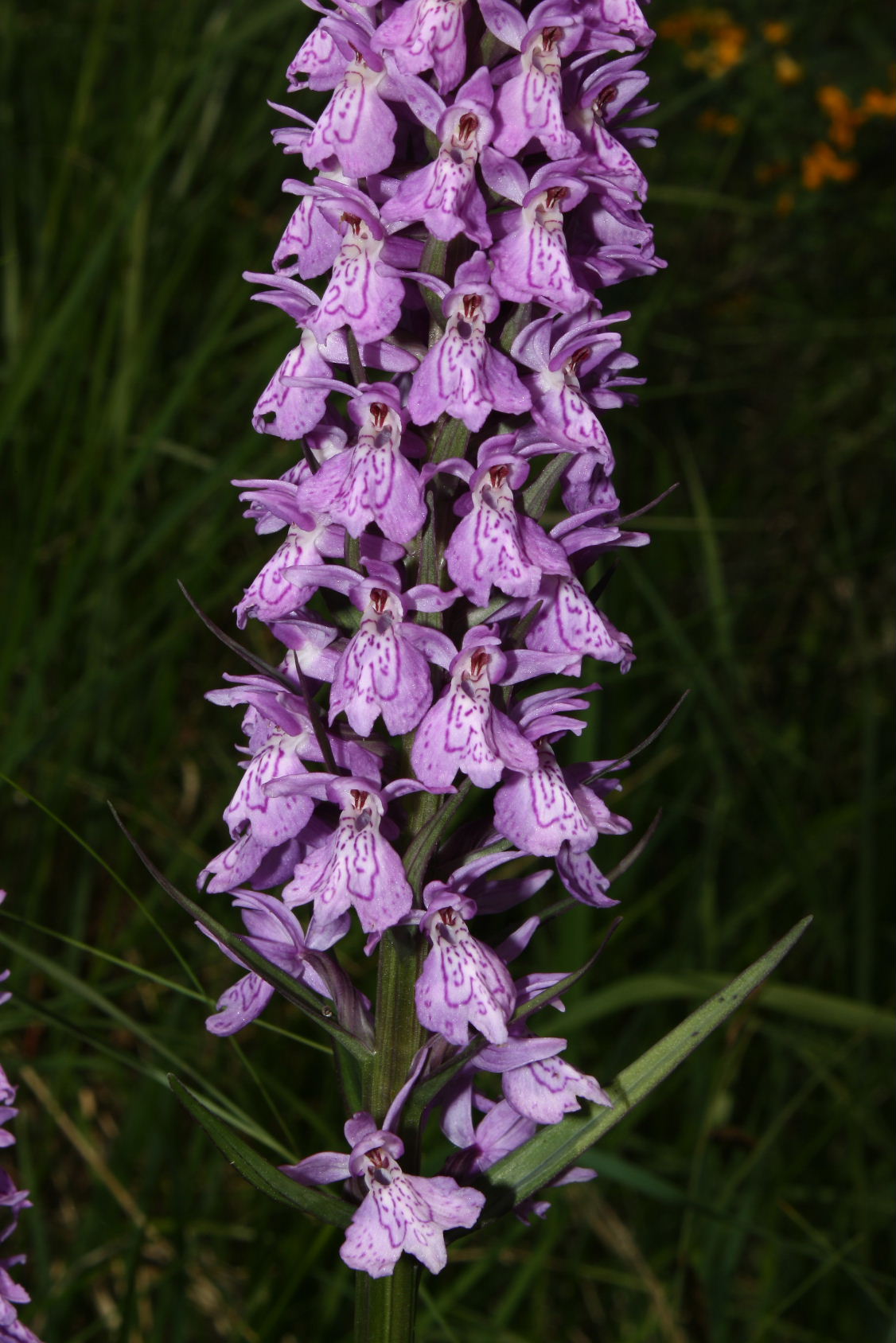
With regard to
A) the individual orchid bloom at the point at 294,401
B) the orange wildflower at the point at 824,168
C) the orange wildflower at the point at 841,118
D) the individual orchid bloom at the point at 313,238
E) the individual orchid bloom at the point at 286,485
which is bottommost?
the individual orchid bloom at the point at 286,485

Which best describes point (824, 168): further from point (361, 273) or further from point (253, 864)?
point (253, 864)

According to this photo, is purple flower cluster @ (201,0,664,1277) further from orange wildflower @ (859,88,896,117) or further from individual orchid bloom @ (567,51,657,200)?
orange wildflower @ (859,88,896,117)

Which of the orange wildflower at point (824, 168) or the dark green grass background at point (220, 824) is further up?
the orange wildflower at point (824, 168)

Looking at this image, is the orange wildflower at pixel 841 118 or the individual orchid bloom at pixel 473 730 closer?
the individual orchid bloom at pixel 473 730

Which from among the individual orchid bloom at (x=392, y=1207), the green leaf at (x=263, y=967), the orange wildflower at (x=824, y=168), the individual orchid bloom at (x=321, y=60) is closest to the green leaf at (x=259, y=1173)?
the individual orchid bloom at (x=392, y=1207)

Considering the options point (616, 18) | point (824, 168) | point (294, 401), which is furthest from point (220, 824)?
point (824, 168)

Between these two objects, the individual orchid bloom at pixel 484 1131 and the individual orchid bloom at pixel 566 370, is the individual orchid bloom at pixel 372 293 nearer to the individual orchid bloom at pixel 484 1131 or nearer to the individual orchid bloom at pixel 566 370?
the individual orchid bloom at pixel 566 370

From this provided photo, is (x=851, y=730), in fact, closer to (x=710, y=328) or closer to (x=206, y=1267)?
(x=710, y=328)
